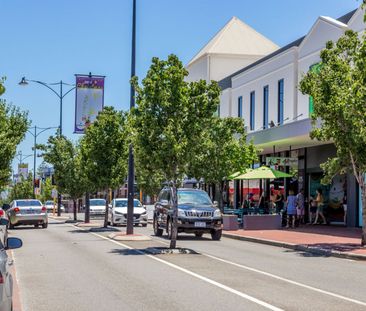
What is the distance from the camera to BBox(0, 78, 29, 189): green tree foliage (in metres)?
27.7

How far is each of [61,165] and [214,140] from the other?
14401 mm

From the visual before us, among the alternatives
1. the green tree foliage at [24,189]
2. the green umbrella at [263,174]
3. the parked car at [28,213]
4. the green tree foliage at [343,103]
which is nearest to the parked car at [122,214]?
the parked car at [28,213]

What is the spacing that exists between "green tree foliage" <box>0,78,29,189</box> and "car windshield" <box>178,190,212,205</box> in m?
8.35

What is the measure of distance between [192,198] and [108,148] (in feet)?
21.6

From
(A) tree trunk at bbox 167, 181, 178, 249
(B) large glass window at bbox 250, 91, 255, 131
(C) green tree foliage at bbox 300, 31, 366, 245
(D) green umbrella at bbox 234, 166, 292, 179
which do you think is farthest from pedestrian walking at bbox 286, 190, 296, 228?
(A) tree trunk at bbox 167, 181, 178, 249

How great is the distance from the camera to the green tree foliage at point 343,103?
17.8m

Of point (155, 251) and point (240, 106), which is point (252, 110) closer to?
point (240, 106)

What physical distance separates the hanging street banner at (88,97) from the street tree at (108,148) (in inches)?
86.0

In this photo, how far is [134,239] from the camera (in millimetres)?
22578

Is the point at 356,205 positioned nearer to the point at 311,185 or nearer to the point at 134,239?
the point at 311,185

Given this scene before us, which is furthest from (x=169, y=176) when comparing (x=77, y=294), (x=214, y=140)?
(x=214, y=140)

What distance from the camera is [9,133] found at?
2909 centimetres

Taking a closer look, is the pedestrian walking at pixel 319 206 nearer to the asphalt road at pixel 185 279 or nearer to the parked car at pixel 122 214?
the parked car at pixel 122 214

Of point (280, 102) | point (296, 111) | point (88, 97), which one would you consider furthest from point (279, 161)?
point (88, 97)
